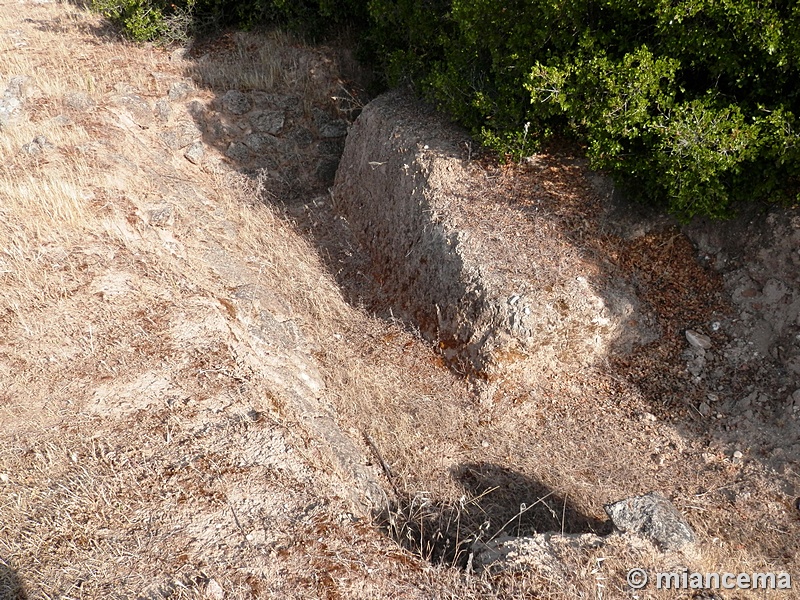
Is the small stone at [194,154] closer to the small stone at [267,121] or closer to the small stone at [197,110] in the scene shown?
the small stone at [197,110]

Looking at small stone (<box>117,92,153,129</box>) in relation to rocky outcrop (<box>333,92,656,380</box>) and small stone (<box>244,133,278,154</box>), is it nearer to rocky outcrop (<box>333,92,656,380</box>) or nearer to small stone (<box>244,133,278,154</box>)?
small stone (<box>244,133,278,154</box>)

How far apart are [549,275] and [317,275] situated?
3.40 m

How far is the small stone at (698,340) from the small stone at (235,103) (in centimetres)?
857

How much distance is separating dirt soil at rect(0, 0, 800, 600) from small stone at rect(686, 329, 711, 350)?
0.34 ft

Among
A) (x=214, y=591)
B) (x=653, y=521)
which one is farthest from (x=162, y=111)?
(x=653, y=521)

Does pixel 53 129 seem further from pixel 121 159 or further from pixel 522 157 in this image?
pixel 522 157

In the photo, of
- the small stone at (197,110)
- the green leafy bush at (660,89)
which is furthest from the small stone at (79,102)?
the green leafy bush at (660,89)

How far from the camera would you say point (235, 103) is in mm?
10969

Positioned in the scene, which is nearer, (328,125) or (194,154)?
(194,154)

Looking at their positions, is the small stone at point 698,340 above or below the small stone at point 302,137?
above

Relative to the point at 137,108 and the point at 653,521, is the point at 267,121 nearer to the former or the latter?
the point at 137,108

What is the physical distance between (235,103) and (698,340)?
8.87 meters

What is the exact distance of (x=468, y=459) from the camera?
6043 mm

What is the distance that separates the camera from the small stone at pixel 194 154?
10172 mm
